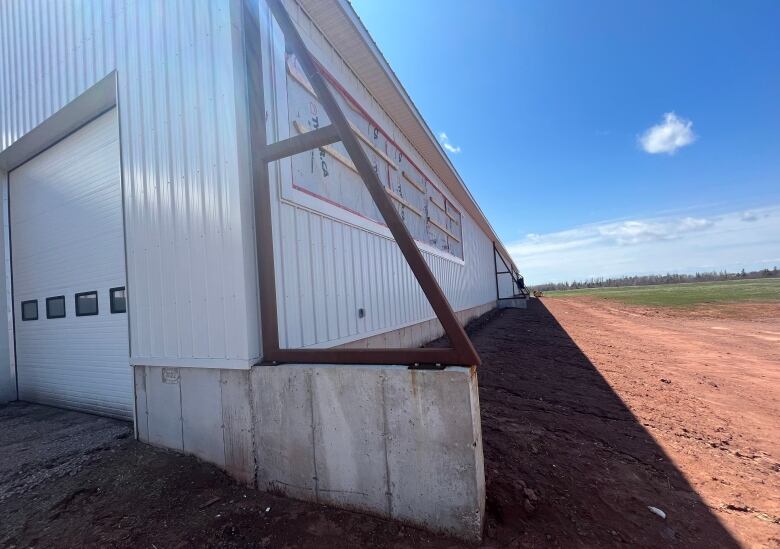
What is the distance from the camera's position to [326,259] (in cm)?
449

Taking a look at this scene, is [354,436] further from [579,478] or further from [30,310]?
[30,310]

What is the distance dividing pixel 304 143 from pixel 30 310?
6.53 metres

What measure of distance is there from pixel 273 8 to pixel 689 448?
5.75m

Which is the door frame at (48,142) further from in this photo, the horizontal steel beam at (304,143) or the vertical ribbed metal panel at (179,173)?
the horizontal steel beam at (304,143)

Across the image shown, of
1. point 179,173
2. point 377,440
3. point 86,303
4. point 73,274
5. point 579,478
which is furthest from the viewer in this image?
point 73,274

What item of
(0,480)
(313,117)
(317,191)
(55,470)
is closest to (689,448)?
(317,191)

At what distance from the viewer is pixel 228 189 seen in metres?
3.19

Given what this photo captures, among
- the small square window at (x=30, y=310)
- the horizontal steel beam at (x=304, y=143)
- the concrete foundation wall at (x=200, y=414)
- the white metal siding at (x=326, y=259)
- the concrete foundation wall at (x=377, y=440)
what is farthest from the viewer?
the small square window at (x=30, y=310)

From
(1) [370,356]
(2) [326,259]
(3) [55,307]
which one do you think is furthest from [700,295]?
(3) [55,307]

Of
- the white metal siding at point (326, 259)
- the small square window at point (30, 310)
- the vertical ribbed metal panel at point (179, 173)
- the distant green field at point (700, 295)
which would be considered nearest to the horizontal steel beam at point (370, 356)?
the vertical ribbed metal panel at point (179, 173)

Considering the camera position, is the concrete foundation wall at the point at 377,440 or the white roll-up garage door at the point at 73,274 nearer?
the concrete foundation wall at the point at 377,440

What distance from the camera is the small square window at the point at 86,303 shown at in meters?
5.12

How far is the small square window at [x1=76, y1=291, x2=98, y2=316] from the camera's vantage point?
5117mm

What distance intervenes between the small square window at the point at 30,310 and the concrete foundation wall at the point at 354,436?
4.88 metres
